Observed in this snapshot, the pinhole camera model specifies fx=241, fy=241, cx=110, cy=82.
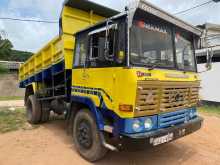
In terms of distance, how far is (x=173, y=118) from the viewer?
441 centimetres

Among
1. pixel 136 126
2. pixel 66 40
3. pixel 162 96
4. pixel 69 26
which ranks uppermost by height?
pixel 69 26

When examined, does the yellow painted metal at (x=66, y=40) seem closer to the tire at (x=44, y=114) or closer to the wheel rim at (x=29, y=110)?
the tire at (x=44, y=114)

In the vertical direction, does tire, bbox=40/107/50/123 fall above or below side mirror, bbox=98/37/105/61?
below

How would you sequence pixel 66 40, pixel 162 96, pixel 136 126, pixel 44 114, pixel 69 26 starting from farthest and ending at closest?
1. pixel 44 114
2. pixel 69 26
3. pixel 66 40
4. pixel 162 96
5. pixel 136 126

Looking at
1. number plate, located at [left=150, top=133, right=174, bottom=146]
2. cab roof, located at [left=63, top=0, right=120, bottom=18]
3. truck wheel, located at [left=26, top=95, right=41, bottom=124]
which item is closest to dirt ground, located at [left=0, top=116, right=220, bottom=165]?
truck wheel, located at [left=26, top=95, right=41, bottom=124]

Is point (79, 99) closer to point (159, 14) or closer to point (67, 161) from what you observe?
point (67, 161)

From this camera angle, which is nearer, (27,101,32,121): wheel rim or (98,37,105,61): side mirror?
(98,37,105,61): side mirror

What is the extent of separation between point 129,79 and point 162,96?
0.73 metres

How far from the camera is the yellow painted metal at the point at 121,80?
12.2 feet

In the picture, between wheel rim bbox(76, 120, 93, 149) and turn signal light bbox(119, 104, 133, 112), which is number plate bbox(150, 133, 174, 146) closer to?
turn signal light bbox(119, 104, 133, 112)

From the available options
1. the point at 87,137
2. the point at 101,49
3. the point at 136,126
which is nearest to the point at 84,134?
the point at 87,137

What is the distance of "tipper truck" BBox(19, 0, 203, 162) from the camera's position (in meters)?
3.81

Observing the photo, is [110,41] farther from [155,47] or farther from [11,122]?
[11,122]

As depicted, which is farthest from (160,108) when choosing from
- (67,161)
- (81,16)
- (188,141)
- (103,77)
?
(81,16)
